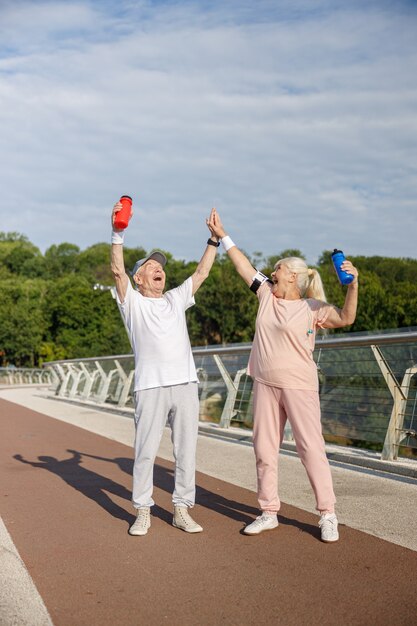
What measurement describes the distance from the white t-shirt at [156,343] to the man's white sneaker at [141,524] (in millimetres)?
829

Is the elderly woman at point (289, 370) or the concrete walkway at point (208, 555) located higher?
the elderly woman at point (289, 370)

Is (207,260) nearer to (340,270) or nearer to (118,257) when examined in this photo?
(118,257)

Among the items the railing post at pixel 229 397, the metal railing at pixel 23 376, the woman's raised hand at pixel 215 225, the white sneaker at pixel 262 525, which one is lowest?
the metal railing at pixel 23 376

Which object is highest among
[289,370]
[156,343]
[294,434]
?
[156,343]

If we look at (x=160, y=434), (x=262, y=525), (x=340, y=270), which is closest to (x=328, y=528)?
(x=262, y=525)

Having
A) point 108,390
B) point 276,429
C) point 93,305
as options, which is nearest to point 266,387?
point 276,429

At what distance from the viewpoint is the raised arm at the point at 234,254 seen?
20.0 ft

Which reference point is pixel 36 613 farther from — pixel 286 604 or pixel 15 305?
pixel 15 305

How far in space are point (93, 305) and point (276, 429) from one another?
254 ft

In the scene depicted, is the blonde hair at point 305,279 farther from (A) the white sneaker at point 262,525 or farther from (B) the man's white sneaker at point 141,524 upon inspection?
(B) the man's white sneaker at point 141,524

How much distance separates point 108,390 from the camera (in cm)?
2205

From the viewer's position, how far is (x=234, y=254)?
6207 millimetres

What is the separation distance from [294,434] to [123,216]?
1.83 metres

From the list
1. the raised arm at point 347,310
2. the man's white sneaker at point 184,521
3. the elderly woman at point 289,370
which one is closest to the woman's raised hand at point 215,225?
the elderly woman at point 289,370
